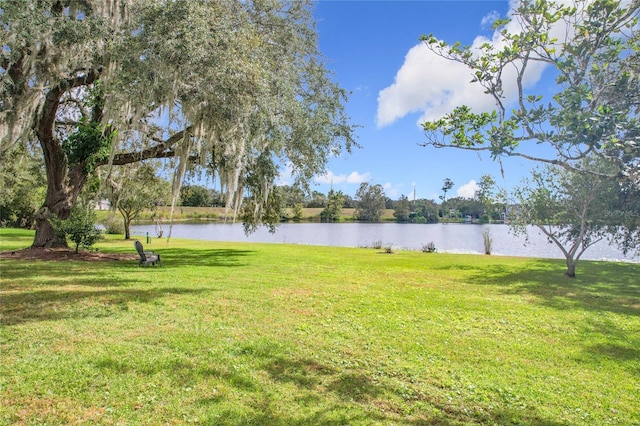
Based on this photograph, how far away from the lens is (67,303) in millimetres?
6621

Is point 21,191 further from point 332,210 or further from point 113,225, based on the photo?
point 332,210

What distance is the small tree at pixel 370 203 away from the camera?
4104 inches

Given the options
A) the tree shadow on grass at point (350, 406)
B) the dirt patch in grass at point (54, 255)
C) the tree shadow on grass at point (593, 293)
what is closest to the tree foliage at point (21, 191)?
the dirt patch in grass at point (54, 255)

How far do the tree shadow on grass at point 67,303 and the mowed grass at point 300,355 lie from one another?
36 mm

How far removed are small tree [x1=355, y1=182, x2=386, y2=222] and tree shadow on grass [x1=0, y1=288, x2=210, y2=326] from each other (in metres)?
97.4

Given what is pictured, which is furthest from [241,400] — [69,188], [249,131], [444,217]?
[444,217]

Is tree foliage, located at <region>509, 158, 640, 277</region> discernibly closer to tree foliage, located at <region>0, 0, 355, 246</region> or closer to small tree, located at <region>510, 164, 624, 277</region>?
small tree, located at <region>510, 164, 624, 277</region>

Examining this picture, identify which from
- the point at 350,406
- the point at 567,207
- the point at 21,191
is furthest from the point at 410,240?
the point at 350,406

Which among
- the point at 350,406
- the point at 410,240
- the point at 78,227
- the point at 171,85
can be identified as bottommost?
the point at 350,406

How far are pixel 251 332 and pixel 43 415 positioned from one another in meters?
2.76

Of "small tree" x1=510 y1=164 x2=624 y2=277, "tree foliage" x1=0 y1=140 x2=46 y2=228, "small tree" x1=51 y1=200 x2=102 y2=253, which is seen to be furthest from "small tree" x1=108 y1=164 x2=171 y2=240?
"small tree" x1=510 y1=164 x2=624 y2=277

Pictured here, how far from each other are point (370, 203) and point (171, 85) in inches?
3892

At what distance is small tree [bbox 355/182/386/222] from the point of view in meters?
104

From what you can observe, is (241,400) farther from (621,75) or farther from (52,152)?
(52,152)
